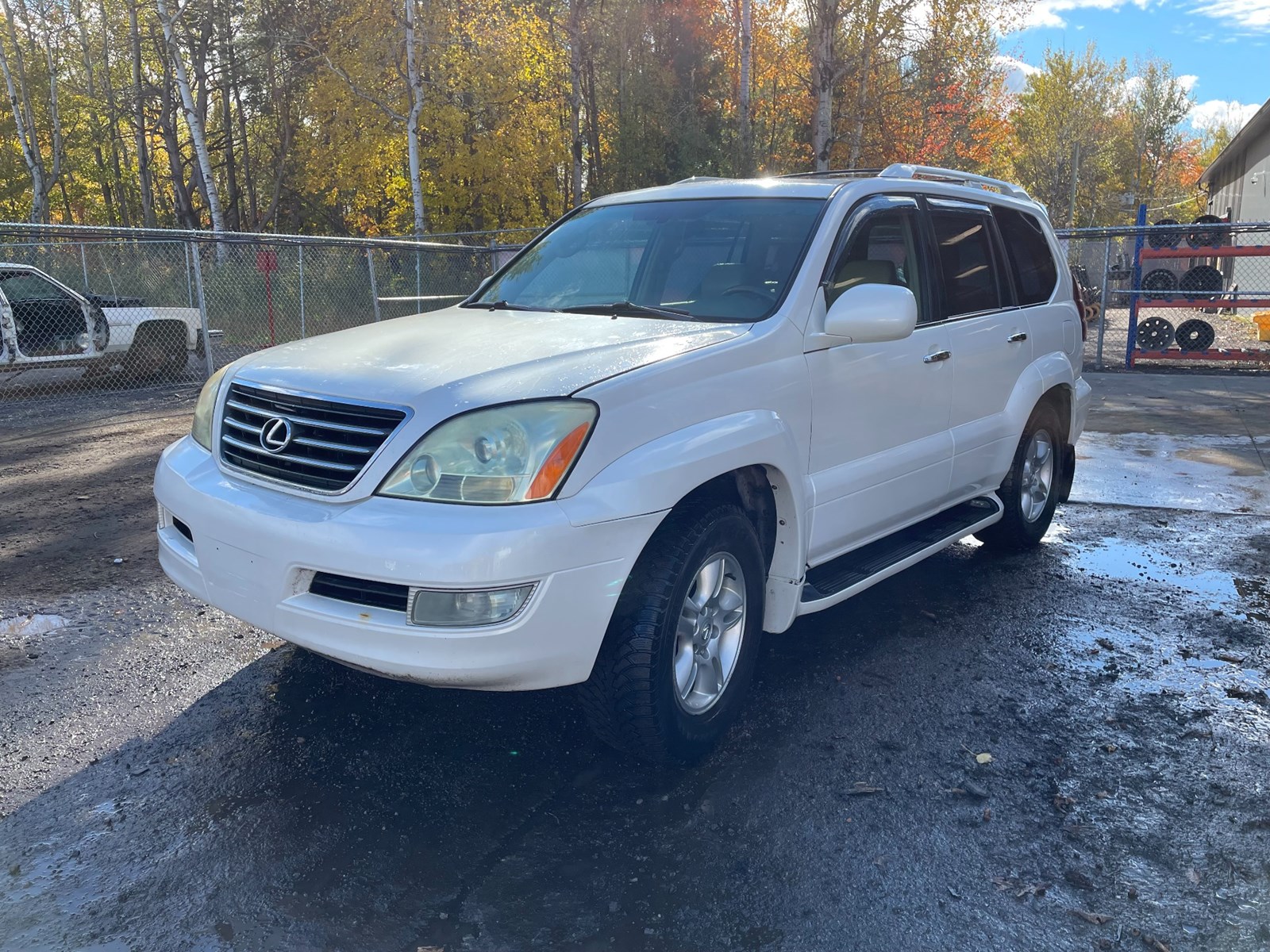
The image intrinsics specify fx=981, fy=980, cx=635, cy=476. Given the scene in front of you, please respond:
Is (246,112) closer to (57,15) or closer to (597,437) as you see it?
(57,15)

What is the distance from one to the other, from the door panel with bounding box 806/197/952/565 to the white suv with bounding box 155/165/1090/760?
15 mm

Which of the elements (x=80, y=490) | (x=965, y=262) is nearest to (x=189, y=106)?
(x=80, y=490)

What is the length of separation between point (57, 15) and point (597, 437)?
111ft

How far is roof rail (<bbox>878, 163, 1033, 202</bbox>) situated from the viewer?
4359 mm

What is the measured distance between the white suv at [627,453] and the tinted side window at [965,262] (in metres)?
0.02

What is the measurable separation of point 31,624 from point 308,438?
2.27 metres

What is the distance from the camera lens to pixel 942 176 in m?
4.84

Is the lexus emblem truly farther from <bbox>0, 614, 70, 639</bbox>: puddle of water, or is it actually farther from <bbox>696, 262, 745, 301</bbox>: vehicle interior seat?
<bbox>0, 614, 70, 639</bbox>: puddle of water

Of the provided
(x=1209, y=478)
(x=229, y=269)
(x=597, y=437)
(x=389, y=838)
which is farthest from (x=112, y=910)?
(x=229, y=269)

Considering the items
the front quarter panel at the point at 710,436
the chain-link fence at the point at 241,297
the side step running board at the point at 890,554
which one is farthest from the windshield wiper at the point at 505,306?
the chain-link fence at the point at 241,297

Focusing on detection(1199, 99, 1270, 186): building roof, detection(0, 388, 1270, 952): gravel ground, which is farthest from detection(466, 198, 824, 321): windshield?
detection(1199, 99, 1270, 186): building roof

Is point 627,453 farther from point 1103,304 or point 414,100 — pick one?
point 414,100

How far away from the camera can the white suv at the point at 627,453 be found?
2668mm

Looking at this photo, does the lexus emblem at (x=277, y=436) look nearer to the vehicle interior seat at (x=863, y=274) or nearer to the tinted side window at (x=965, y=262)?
the vehicle interior seat at (x=863, y=274)
